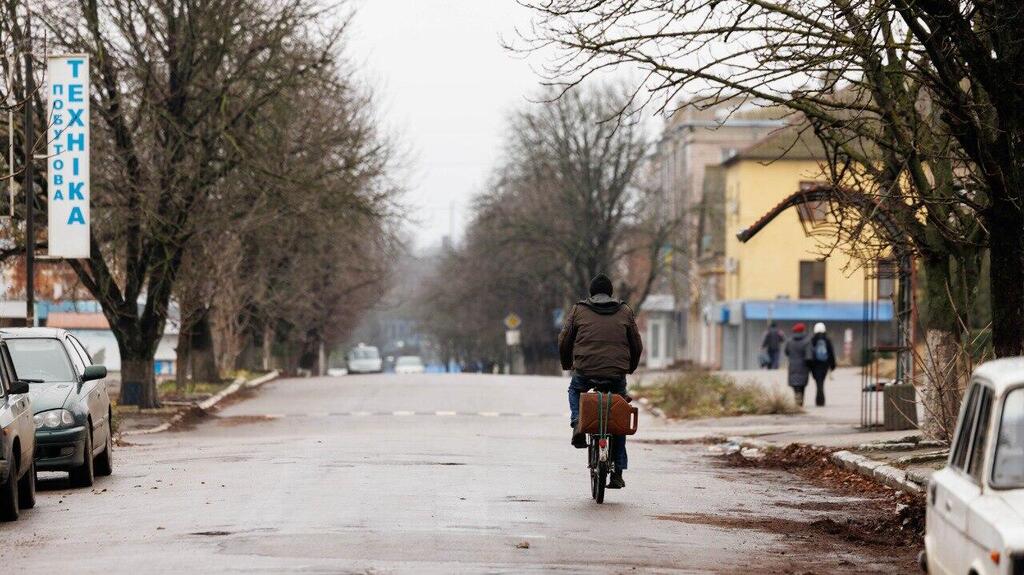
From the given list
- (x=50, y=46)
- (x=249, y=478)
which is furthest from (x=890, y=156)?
(x=50, y=46)

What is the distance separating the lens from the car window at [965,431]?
→ 8.02 metres

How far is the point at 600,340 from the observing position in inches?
Answer: 569

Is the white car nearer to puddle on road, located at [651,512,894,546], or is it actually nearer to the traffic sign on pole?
puddle on road, located at [651,512,894,546]

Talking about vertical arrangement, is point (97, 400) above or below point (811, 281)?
below

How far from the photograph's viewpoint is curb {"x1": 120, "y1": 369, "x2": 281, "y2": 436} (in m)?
28.4

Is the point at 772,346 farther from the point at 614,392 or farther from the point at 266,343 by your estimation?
the point at 614,392

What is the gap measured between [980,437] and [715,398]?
87.7 feet

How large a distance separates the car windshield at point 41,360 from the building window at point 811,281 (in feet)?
204

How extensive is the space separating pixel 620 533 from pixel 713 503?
3.19 metres

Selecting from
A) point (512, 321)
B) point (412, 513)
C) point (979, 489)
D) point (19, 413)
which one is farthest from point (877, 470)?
point (512, 321)

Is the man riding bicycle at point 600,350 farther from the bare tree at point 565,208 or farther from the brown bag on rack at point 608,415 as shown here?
the bare tree at point 565,208

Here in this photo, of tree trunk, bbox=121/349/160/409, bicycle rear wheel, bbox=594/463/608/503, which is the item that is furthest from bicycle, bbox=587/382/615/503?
tree trunk, bbox=121/349/160/409

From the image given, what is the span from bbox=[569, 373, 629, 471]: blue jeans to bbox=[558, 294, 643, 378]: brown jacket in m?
0.12

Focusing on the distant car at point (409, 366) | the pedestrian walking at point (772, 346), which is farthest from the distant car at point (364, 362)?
the pedestrian walking at point (772, 346)
